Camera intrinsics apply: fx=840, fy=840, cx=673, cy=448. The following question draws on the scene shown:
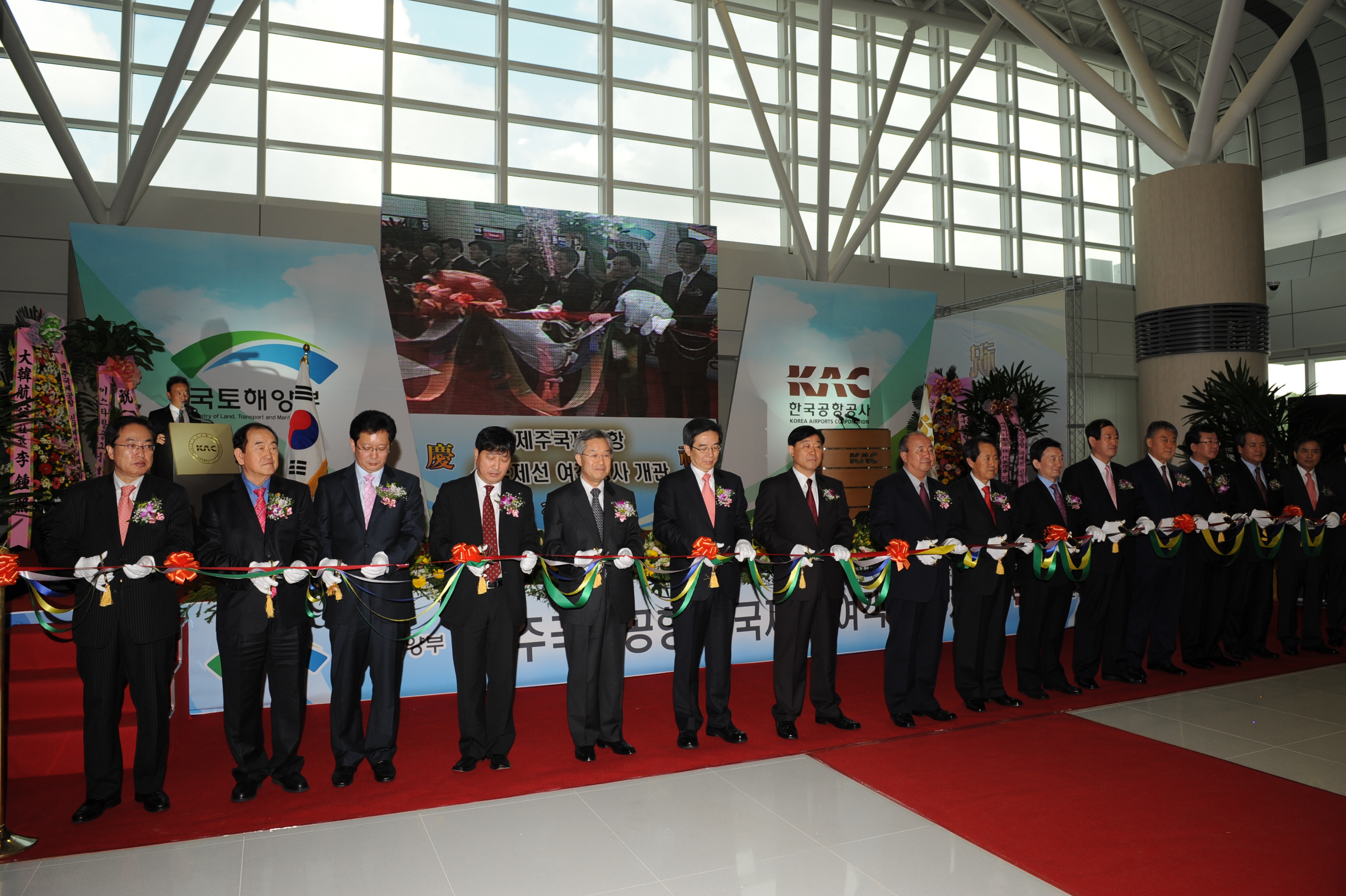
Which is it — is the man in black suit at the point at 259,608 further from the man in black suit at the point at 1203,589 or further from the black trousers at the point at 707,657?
the man in black suit at the point at 1203,589

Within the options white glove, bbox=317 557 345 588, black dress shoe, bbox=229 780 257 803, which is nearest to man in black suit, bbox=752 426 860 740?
white glove, bbox=317 557 345 588

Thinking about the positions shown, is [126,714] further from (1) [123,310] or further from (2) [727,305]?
(2) [727,305]

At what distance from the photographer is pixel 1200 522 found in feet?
17.1

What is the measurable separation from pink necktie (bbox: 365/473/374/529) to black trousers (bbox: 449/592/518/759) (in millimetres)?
602

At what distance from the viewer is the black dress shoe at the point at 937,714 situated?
14.1 feet

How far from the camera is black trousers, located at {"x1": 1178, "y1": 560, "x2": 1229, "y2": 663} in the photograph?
17.6 ft

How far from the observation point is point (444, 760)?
12.3 feet

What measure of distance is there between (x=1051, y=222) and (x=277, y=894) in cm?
1621

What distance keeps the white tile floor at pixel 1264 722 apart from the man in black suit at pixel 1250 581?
16.5 inches

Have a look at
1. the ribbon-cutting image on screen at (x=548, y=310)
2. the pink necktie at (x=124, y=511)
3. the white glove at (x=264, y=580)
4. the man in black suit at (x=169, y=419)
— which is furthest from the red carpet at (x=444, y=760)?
the ribbon-cutting image on screen at (x=548, y=310)

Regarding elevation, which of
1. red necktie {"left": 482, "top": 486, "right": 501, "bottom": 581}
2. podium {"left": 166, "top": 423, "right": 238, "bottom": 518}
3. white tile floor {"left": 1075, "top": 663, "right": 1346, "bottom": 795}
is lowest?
white tile floor {"left": 1075, "top": 663, "right": 1346, "bottom": 795}

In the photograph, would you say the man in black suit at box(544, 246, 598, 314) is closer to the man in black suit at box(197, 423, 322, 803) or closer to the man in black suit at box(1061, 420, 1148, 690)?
the man in black suit at box(1061, 420, 1148, 690)

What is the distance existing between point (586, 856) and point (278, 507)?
182cm

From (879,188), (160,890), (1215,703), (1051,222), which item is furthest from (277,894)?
(1051,222)
